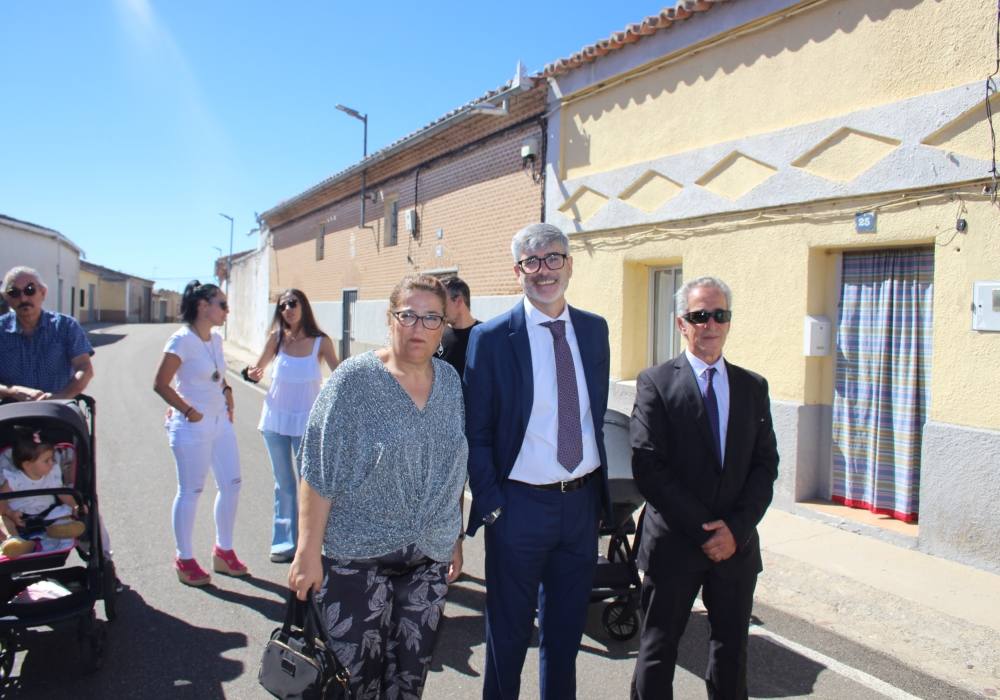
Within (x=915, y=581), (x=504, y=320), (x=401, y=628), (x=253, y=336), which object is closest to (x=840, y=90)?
(x=915, y=581)

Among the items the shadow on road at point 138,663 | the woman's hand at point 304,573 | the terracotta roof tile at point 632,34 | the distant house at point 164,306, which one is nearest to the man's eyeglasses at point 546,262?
the woman's hand at point 304,573

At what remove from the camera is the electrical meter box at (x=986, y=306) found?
16.6 feet

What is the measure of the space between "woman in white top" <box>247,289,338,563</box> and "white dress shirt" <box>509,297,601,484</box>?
93.1 inches

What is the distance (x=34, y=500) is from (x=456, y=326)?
2.43 metres

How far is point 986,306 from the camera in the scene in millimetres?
5113

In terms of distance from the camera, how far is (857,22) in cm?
603

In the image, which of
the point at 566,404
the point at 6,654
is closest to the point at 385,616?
the point at 566,404

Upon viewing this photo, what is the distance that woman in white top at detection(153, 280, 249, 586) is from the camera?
4402 millimetres

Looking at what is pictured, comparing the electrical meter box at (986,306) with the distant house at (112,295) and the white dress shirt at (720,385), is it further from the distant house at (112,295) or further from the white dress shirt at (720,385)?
the distant house at (112,295)

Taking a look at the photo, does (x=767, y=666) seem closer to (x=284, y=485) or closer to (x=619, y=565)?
(x=619, y=565)

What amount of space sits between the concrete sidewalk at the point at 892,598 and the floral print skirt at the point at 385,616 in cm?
269

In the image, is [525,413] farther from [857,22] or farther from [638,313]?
[638,313]

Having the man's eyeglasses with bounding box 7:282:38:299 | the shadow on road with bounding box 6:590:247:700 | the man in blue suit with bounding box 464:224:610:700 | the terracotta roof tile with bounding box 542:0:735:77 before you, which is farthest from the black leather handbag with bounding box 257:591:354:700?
the terracotta roof tile with bounding box 542:0:735:77

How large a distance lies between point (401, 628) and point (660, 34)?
736cm
